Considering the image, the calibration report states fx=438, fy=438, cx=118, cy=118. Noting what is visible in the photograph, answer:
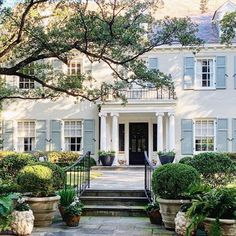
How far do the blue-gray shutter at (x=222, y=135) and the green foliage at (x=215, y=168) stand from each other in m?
11.4

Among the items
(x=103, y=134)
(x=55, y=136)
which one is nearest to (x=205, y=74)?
(x=103, y=134)

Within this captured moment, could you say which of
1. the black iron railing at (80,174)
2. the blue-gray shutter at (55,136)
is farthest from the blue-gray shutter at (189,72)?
the black iron railing at (80,174)

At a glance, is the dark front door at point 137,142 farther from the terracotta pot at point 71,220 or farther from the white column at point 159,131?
the terracotta pot at point 71,220

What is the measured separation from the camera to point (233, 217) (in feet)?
19.6

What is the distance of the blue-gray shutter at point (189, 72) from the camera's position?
22.0 m

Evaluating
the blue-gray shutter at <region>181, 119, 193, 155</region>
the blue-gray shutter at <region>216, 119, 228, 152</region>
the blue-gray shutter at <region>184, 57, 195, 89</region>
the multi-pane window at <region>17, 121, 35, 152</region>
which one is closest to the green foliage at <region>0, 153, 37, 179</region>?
the multi-pane window at <region>17, 121, 35, 152</region>

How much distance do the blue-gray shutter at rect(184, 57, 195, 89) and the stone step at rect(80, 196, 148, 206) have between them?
13233mm

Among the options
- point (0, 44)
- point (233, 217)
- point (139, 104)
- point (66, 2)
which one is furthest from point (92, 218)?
point (139, 104)

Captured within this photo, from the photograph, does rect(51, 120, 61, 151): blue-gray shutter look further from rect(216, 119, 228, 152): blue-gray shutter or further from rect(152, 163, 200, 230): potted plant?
rect(152, 163, 200, 230): potted plant

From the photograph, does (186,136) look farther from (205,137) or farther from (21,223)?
(21,223)

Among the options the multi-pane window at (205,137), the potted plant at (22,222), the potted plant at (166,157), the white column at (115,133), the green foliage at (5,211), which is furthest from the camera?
the multi-pane window at (205,137)

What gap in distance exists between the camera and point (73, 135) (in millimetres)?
22500

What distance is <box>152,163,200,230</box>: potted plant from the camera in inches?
289

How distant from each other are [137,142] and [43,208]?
15.0m
